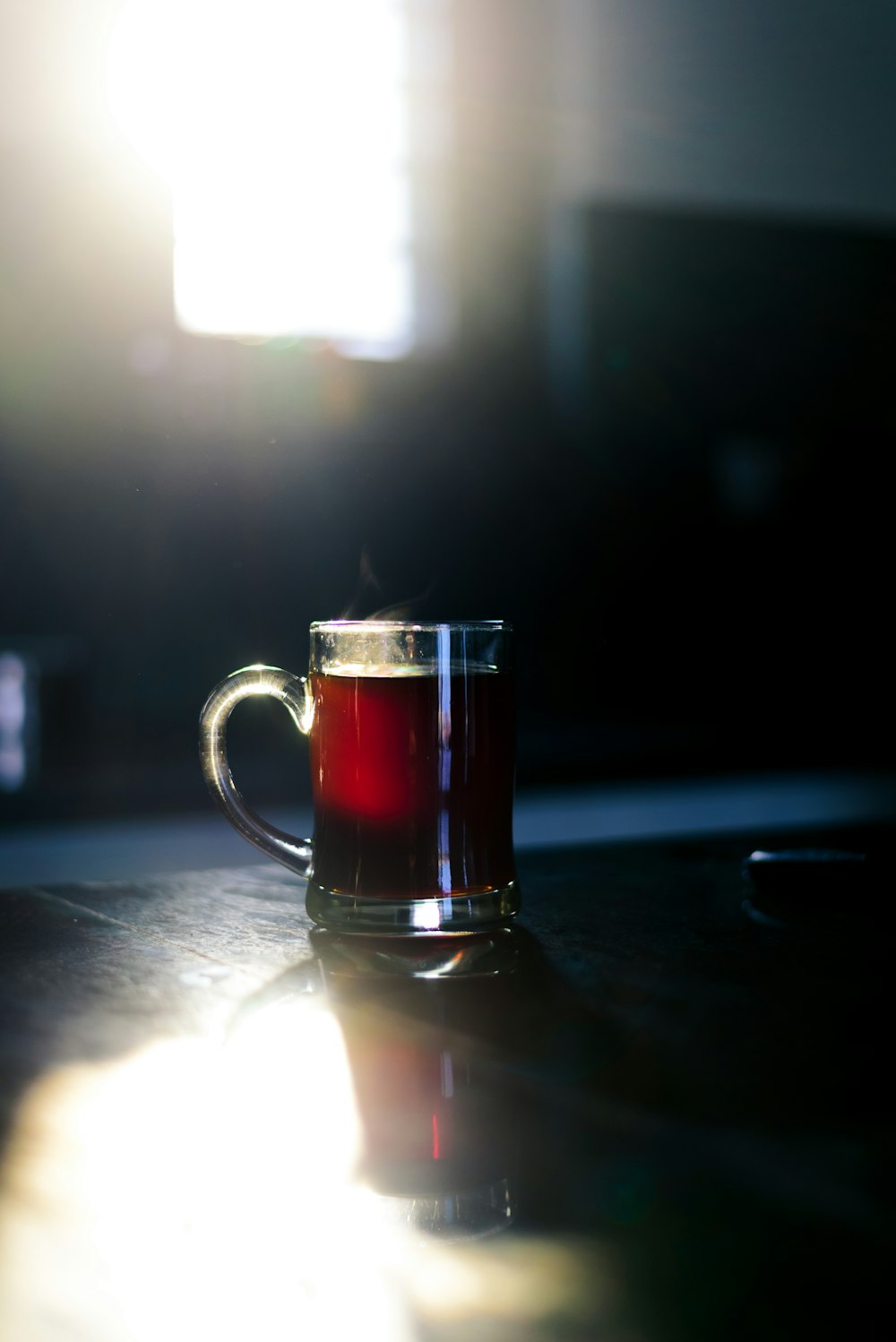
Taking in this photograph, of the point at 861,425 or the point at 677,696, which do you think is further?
the point at 861,425

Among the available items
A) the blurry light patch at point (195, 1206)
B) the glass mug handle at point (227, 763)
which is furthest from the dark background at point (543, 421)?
the blurry light patch at point (195, 1206)

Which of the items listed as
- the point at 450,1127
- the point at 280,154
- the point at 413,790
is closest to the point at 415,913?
the point at 413,790

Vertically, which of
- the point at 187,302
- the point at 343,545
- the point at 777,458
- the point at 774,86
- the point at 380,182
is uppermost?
the point at 774,86

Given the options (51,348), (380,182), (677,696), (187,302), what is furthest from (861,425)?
(51,348)

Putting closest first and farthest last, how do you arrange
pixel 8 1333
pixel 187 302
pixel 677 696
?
pixel 8 1333 < pixel 187 302 < pixel 677 696

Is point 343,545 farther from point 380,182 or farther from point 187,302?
point 380,182

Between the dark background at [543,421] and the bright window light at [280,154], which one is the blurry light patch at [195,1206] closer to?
the dark background at [543,421]

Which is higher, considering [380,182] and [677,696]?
[380,182]

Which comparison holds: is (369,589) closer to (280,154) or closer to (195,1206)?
(280,154)
